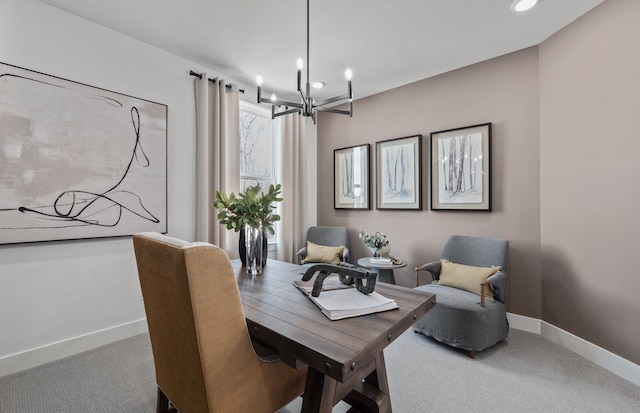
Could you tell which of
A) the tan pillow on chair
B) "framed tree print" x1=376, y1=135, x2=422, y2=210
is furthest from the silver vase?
"framed tree print" x1=376, y1=135, x2=422, y2=210

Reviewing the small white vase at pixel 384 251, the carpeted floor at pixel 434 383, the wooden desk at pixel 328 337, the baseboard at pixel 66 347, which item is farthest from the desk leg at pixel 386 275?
the baseboard at pixel 66 347

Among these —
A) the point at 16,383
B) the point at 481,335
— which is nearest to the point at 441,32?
the point at 481,335

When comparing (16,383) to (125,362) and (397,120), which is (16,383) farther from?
(397,120)

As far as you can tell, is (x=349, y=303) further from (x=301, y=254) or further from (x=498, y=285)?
(x=301, y=254)

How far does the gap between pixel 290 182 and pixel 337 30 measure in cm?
199

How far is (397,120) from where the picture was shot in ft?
12.0

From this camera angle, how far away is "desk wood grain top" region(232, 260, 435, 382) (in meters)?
0.87

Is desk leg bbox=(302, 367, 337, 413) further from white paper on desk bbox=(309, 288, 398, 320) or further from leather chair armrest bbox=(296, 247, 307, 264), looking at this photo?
leather chair armrest bbox=(296, 247, 307, 264)

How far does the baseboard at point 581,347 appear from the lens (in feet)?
6.52

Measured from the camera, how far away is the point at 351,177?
13.3ft

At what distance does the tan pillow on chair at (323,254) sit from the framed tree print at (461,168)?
4.10ft

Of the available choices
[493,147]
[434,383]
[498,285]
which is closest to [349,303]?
[434,383]

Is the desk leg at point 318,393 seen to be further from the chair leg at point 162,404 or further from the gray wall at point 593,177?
the gray wall at point 593,177

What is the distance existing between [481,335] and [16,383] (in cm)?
335
